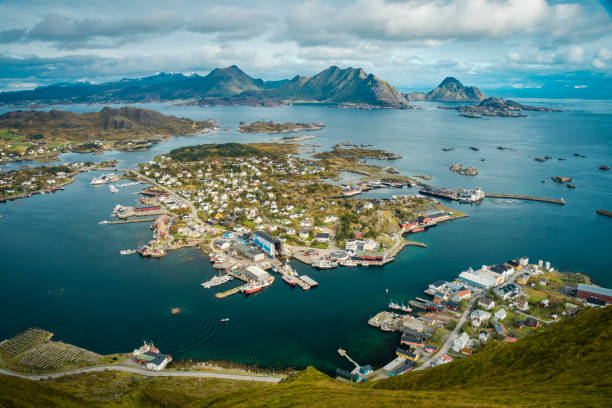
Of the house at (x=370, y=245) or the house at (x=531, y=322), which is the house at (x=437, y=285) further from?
the house at (x=370, y=245)

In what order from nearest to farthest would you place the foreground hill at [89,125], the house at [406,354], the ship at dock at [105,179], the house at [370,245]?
the house at [406,354]
the house at [370,245]
the ship at dock at [105,179]
the foreground hill at [89,125]

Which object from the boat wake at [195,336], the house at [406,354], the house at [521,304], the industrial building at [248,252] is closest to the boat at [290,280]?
the industrial building at [248,252]

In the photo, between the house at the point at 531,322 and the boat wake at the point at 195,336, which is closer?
the boat wake at the point at 195,336

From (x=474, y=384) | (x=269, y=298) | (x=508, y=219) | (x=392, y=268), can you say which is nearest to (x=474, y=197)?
(x=508, y=219)

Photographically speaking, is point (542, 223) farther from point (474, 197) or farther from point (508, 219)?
point (474, 197)

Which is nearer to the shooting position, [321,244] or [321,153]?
[321,244]

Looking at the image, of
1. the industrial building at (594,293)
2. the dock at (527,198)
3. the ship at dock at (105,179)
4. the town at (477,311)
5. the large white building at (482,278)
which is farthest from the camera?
the ship at dock at (105,179)
